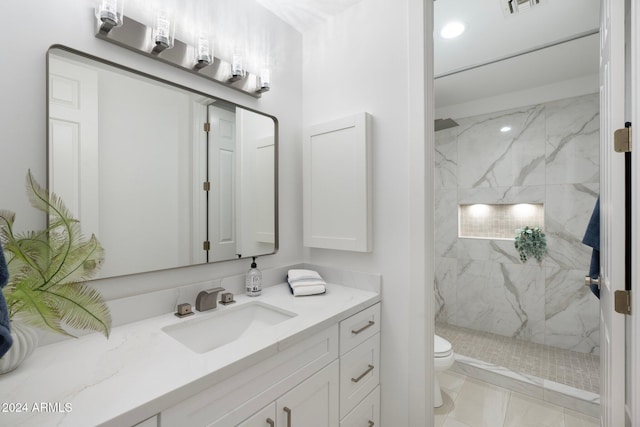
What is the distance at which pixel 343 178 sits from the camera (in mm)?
1606

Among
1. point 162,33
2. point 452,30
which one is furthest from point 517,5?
point 162,33

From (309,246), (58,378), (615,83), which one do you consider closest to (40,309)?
(58,378)

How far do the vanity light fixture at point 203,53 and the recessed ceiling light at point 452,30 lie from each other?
5.24ft

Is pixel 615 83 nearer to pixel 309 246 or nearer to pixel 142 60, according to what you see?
pixel 309 246

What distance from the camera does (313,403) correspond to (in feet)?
3.58

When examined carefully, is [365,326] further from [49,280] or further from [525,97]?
[525,97]

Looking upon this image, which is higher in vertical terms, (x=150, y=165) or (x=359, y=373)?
(x=150, y=165)

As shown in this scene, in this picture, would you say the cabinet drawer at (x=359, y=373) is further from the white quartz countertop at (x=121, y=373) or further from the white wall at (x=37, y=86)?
the white wall at (x=37, y=86)

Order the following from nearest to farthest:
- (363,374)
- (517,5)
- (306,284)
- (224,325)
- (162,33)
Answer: (162,33) → (224,325) → (363,374) → (306,284) → (517,5)

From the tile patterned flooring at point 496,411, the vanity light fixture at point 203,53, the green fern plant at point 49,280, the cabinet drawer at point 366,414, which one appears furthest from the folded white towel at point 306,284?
the tile patterned flooring at point 496,411

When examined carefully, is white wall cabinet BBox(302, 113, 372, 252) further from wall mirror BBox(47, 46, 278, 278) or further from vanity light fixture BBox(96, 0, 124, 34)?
vanity light fixture BBox(96, 0, 124, 34)

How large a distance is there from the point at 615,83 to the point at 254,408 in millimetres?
1663

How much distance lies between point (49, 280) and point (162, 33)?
3.16 feet

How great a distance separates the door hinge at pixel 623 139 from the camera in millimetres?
1008
